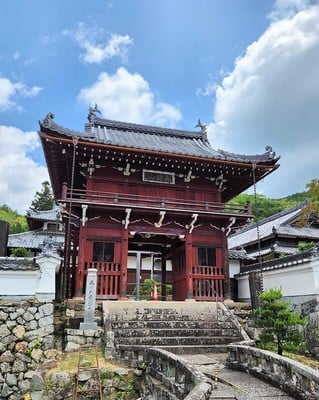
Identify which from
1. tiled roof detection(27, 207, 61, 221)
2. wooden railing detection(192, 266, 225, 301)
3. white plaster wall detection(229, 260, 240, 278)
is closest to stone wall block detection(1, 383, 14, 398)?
wooden railing detection(192, 266, 225, 301)

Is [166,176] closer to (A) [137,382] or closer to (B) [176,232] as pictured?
(B) [176,232]

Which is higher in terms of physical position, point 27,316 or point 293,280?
point 293,280

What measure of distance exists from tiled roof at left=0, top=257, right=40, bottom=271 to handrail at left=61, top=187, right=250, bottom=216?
3451 millimetres

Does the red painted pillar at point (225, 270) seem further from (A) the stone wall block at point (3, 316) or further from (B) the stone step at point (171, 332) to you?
(A) the stone wall block at point (3, 316)

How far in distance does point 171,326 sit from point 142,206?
5.02m

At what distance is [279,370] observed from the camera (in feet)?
22.2

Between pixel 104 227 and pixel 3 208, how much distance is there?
74338mm

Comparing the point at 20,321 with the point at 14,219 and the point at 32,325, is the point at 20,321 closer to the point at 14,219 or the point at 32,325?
the point at 32,325

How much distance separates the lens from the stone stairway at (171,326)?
1016cm

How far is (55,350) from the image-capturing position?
33.1 ft

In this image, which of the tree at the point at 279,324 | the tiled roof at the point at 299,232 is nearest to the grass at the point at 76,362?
the tree at the point at 279,324

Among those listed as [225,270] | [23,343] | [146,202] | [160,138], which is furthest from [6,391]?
[160,138]

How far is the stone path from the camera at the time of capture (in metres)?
6.14

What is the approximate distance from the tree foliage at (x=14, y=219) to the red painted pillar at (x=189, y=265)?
4487 centimetres
